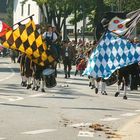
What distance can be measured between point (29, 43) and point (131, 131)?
8.85 meters

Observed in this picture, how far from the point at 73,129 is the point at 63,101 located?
5.37 meters

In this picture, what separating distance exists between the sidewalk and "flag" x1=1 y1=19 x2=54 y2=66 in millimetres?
7203

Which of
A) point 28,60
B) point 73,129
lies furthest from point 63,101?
point 73,129

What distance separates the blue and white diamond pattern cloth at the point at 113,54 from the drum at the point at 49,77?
204 cm

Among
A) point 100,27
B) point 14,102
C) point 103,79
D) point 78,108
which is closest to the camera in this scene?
point 78,108

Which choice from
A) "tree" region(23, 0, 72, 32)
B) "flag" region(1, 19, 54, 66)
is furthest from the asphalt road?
"tree" region(23, 0, 72, 32)

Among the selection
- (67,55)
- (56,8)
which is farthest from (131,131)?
(56,8)

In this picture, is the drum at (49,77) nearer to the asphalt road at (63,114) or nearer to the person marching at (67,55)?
the asphalt road at (63,114)

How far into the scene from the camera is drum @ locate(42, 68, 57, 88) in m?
19.5

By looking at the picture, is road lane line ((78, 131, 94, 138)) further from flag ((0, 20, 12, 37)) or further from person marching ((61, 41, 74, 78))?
person marching ((61, 41, 74, 78))

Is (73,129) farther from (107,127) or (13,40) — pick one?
(13,40)

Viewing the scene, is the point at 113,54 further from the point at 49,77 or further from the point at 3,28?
the point at 3,28

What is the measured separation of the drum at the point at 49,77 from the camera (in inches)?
766

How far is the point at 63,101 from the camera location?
54.7ft
